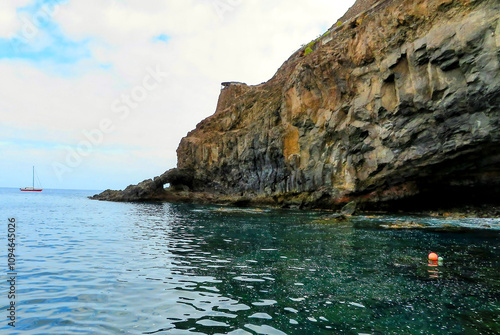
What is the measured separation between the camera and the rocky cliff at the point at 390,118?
91.7ft

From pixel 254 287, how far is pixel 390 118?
30989mm

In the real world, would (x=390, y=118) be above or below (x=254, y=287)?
above

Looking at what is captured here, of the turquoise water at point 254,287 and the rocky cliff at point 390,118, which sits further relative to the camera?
the rocky cliff at point 390,118

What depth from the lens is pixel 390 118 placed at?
117ft

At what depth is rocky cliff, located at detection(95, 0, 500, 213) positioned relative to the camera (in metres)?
28.0

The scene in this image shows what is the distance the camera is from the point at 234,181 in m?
66.4

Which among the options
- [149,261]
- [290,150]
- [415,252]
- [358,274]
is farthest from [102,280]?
[290,150]

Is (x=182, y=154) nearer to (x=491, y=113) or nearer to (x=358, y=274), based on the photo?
(x=491, y=113)

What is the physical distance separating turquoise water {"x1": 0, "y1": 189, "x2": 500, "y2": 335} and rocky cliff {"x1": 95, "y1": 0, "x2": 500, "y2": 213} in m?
14.1

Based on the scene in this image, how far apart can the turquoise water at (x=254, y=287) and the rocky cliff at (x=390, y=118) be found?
1414 cm

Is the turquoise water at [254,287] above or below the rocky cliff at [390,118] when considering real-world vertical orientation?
below

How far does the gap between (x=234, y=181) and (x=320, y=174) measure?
2502 centimetres

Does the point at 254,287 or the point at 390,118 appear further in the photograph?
the point at 390,118

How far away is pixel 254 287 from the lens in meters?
10.3
